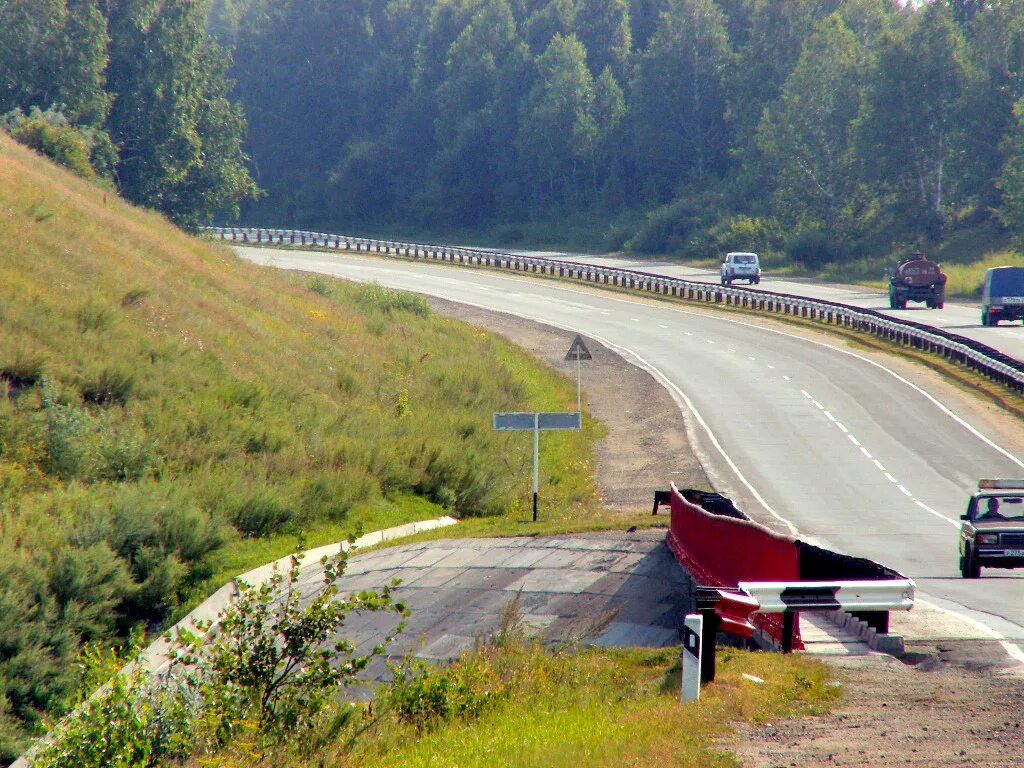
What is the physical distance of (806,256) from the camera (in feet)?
267

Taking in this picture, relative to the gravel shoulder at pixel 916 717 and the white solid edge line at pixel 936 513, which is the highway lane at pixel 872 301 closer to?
the white solid edge line at pixel 936 513

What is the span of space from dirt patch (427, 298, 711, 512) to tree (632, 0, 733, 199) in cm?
5456

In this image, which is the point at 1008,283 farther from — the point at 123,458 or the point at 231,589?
the point at 231,589

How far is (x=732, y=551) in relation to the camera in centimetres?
1370

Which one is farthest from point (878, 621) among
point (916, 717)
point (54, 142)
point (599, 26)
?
point (599, 26)

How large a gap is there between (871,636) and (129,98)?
198ft

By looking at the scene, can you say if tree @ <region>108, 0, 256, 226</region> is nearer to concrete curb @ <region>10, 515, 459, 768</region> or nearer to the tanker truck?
the tanker truck

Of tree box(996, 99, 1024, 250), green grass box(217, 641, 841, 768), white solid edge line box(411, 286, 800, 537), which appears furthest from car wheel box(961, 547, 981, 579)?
tree box(996, 99, 1024, 250)

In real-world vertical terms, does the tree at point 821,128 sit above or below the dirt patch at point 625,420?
above

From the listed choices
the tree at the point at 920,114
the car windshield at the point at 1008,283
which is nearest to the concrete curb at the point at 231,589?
the car windshield at the point at 1008,283

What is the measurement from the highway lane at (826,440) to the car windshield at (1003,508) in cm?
94

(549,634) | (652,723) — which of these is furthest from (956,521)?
(652,723)

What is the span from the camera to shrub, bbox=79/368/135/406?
23.6m

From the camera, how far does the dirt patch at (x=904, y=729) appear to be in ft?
25.7
